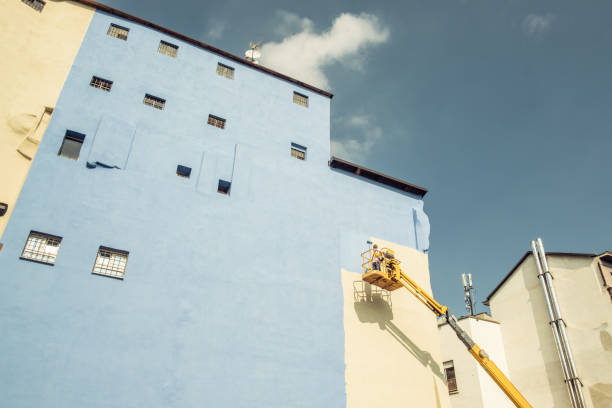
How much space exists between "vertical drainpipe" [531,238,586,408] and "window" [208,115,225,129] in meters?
22.3

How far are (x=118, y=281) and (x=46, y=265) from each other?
8.56ft

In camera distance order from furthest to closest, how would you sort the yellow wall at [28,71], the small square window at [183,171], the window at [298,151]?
the window at [298,151] < the small square window at [183,171] < the yellow wall at [28,71]

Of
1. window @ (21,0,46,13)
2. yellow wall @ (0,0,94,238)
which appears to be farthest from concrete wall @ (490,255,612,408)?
window @ (21,0,46,13)

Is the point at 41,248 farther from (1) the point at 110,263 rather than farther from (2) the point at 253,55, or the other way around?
(2) the point at 253,55

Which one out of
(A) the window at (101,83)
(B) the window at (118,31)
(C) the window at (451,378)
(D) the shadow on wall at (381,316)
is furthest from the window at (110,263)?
(C) the window at (451,378)

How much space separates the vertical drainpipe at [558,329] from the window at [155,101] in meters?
25.5

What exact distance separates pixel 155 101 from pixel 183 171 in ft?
14.1

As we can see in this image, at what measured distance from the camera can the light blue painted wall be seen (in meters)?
15.9

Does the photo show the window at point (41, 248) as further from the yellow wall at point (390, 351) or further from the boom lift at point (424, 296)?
the boom lift at point (424, 296)

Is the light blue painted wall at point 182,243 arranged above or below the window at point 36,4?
below

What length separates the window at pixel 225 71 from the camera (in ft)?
83.8

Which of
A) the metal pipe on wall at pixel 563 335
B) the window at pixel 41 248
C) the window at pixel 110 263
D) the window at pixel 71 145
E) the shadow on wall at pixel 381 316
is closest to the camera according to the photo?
the window at pixel 41 248

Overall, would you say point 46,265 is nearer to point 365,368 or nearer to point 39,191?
point 39,191

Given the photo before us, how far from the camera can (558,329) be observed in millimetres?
27422
